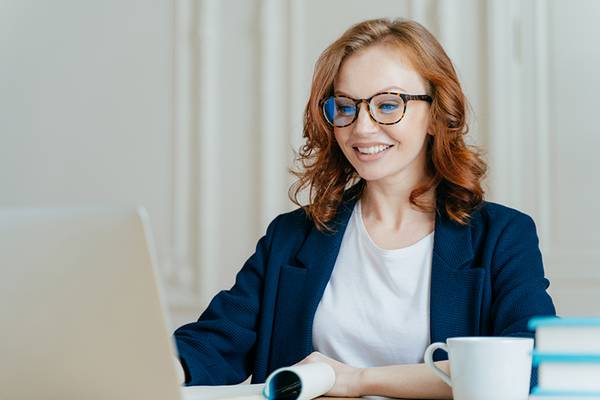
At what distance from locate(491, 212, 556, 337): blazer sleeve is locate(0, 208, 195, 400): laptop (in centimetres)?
86

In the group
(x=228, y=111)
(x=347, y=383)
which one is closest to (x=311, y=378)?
(x=347, y=383)

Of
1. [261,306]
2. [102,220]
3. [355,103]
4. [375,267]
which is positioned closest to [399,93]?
[355,103]

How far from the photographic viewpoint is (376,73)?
74.4 inches

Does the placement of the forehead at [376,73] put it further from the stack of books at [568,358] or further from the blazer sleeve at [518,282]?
the stack of books at [568,358]

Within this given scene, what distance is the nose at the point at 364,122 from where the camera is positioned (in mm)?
1836

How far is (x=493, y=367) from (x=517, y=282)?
64 centimetres

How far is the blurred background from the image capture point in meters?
2.64

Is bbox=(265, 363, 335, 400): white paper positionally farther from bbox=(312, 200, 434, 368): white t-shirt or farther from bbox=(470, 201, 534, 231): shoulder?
bbox=(470, 201, 534, 231): shoulder

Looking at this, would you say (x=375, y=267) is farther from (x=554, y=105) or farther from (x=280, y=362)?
(x=554, y=105)

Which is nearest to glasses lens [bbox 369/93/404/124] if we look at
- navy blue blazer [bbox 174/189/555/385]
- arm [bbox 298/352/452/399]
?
navy blue blazer [bbox 174/189/555/385]

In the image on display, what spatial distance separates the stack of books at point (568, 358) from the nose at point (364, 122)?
3.34ft

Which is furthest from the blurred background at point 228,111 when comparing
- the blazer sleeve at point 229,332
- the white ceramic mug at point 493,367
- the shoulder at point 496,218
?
the white ceramic mug at point 493,367

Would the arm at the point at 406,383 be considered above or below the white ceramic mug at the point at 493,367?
below

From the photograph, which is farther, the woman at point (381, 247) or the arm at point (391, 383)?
the woman at point (381, 247)
